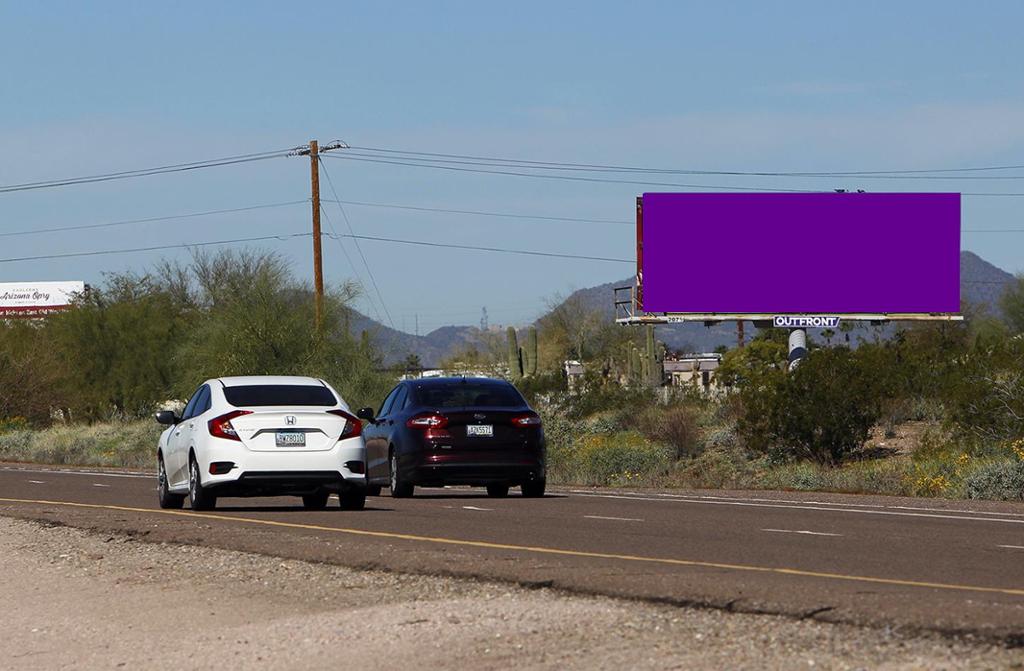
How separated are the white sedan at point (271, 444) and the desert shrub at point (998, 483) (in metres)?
9.22

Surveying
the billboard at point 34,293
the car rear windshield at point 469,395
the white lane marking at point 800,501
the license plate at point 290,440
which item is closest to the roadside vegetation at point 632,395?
the white lane marking at point 800,501

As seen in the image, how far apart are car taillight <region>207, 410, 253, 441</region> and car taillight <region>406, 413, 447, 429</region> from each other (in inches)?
144

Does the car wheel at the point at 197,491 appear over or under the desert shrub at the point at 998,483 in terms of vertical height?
over

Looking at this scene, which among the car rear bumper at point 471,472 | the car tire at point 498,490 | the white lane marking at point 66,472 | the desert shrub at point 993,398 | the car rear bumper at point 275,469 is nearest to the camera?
the car rear bumper at point 275,469

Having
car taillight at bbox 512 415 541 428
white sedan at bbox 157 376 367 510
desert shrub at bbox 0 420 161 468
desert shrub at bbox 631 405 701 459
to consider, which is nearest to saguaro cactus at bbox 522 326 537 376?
desert shrub at bbox 0 420 161 468

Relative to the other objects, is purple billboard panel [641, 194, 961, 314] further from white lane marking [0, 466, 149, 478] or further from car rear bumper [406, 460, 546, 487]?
car rear bumper [406, 460, 546, 487]

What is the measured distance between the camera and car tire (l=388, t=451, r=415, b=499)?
2478 centimetres

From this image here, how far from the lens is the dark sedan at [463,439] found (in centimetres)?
2414

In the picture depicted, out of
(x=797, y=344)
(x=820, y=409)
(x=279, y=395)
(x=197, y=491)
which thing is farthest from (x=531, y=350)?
(x=197, y=491)

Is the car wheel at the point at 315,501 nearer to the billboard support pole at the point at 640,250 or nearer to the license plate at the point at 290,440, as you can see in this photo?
the license plate at the point at 290,440

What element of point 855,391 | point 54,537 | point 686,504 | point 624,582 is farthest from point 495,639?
point 855,391

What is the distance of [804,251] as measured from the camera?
54.2m

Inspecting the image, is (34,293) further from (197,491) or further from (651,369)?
(197,491)

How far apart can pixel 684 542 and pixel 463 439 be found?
8.03 metres
